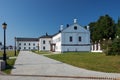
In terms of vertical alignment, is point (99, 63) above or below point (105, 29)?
below

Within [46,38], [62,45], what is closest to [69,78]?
[62,45]

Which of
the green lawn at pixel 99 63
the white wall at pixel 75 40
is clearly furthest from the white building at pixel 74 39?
the green lawn at pixel 99 63

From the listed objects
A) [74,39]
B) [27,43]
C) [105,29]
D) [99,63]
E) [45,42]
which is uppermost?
[105,29]

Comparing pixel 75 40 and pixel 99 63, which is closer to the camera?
pixel 99 63

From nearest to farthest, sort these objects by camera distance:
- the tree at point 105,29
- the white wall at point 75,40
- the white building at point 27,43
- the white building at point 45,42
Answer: the white wall at point 75,40
the tree at point 105,29
the white building at point 45,42
the white building at point 27,43

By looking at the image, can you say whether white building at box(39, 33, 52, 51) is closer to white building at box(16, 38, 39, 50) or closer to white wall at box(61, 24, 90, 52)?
white building at box(16, 38, 39, 50)

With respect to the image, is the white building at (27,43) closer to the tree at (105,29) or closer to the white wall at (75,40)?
the tree at (105,29)

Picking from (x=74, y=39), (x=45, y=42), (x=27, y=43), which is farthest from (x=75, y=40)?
(x=27, y=43)

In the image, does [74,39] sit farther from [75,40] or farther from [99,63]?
[99,63]

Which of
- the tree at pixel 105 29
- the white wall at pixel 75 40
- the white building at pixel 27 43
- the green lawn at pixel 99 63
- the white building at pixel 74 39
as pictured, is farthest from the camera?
the white building at pixel 27 43

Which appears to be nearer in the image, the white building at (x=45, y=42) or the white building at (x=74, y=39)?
the white building at (x=74, y=39)

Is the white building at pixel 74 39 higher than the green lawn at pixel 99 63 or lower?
higher

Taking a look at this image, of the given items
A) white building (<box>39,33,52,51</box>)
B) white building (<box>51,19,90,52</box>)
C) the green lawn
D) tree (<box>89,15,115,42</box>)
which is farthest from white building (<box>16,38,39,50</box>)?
the green lawn

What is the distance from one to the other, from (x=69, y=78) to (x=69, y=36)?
182 ft
